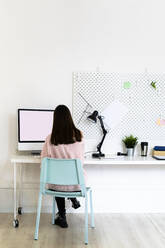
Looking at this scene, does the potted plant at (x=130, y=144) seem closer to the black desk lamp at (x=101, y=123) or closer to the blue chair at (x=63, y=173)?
the black desk lamp at (x=101, y=123)

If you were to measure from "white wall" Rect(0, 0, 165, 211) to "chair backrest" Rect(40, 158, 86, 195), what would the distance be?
0.89m

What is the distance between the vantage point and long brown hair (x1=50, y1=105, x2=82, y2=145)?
246 cm

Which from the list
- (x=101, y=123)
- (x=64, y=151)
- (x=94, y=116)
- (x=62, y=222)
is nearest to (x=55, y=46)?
(x=94, y=116)

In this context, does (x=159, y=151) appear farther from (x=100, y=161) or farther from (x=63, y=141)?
(x=63, y=141)

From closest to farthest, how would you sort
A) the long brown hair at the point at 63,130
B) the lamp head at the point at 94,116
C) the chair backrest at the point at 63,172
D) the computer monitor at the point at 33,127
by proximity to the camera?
the chair backrest at the point at 63,172 < the long brown hair at the point at 63,130 < the computer monitor at the point at 33,127 < the lamp head at the point at 94,116

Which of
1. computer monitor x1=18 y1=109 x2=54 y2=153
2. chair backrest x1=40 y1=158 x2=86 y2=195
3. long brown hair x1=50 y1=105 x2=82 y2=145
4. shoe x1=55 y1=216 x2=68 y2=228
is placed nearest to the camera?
chair backrest x1=40 y1=158 x2=86 y2=195

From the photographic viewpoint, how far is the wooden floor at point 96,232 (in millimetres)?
2355

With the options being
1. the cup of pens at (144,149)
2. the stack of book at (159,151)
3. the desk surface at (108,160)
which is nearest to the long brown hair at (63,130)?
the desk surface at (108,160)

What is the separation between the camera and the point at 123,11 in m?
3.18

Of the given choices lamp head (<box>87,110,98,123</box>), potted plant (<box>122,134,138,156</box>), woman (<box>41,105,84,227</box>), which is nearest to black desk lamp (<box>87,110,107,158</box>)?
lamp head (<box>87,110,98,123</box>)

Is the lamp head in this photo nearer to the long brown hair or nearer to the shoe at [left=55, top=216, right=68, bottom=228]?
the long brown hair

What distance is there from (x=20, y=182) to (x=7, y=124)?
2.22ft

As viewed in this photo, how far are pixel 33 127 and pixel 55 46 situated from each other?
96 centimetres

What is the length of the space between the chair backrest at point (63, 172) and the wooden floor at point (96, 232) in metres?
0.48
